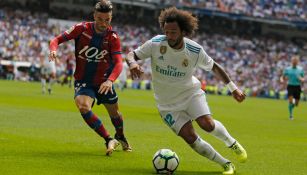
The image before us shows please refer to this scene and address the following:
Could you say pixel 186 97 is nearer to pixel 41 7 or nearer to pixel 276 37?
pixel 41 7

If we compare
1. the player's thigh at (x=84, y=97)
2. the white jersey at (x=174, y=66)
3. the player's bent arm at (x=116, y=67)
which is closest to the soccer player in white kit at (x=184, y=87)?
the white jersey at (x=174, y=66)

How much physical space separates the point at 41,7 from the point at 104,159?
52.5m

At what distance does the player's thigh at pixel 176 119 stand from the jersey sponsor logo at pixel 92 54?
2287 millimetres

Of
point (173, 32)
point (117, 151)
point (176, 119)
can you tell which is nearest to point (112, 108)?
point (117, 151)

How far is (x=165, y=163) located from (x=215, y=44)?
58904 millimetres

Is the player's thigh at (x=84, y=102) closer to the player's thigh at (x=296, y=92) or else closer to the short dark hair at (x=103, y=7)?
the short dark hair at (x=103, y=7)

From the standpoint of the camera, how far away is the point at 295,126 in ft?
78.3

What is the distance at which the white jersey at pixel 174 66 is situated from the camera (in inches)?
400

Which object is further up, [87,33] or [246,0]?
[87,33]

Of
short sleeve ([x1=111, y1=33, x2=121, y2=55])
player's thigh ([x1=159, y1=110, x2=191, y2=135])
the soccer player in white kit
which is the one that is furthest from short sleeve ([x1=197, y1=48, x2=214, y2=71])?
short sleeve ([x1=111, y1=33, x2=121, y2=55])

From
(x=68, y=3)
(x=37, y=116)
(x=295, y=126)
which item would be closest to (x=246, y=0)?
(x=68, y=3)

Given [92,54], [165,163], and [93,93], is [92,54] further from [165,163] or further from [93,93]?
[165,163]

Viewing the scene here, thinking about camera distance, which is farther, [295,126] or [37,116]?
[295,126]

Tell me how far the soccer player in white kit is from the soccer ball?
1.15ft
